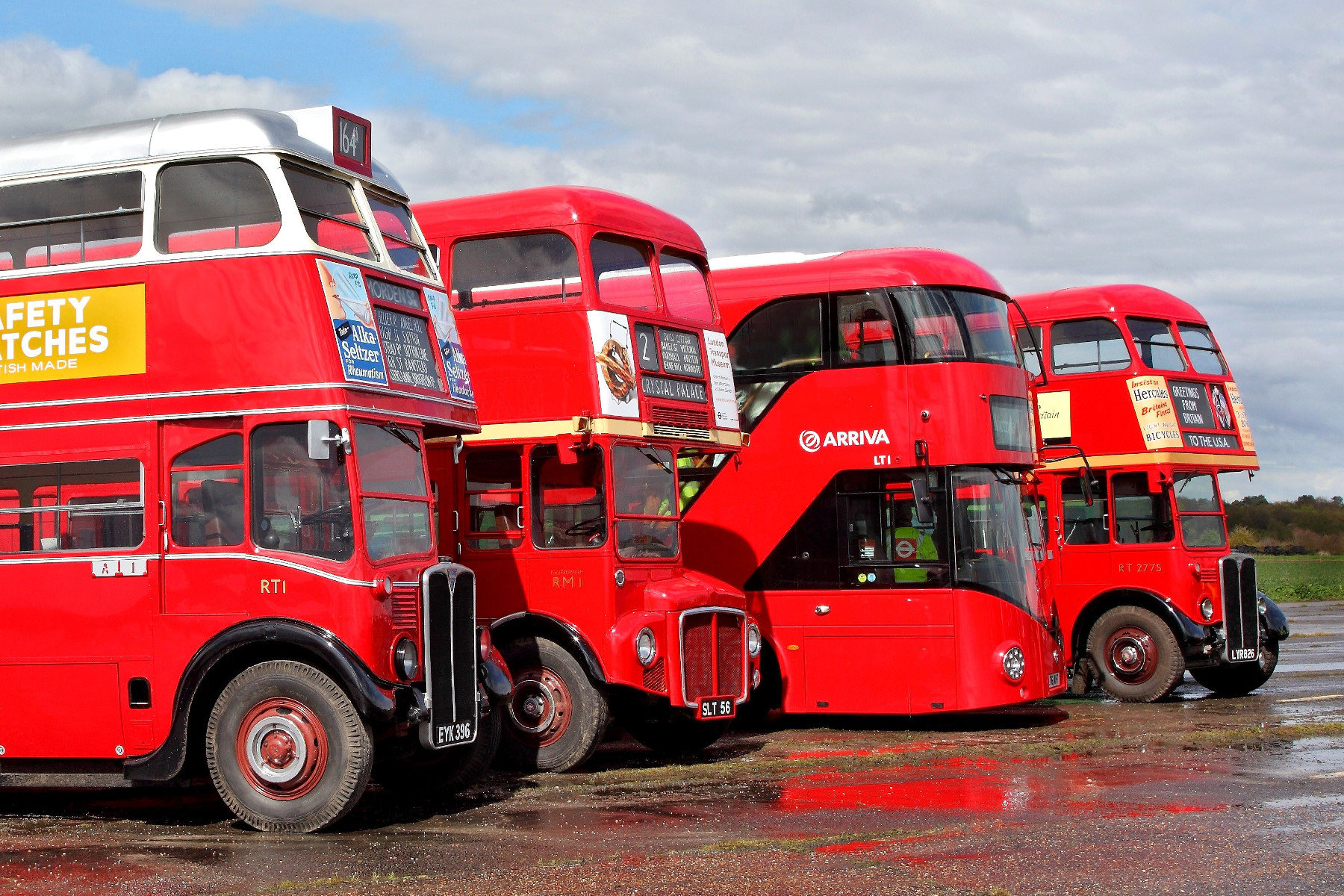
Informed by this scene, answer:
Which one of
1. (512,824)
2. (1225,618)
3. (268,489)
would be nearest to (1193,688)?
(1225,618)

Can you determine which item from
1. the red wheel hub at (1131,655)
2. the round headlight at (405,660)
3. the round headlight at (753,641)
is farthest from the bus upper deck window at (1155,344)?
the round headlight at (405,660)

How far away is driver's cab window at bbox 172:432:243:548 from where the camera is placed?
9.86 m

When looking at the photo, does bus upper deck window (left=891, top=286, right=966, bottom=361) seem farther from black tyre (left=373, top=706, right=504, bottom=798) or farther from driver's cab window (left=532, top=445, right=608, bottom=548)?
black tyre (left=373, top=706, right=504, bottom=798)

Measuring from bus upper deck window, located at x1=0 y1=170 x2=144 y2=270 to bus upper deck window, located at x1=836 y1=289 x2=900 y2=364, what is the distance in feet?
23.0

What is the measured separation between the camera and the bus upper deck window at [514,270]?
1289cm

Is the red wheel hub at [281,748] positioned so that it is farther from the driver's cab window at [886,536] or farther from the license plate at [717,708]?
the driver's cab window at [886,536]

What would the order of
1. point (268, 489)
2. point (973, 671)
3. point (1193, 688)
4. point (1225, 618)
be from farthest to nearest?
point (1193, 688) < point (1225, 618) < point (973, 671) < point (268, 489)

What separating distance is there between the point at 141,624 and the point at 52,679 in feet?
2.32

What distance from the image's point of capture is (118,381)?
10125 millimetres

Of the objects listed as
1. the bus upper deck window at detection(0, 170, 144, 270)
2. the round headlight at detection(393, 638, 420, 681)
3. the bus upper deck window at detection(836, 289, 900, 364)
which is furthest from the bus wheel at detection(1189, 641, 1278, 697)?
the bus upper deck window at detection(0, 170, 144, 270)

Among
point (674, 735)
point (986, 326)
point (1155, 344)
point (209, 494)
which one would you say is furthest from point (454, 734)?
point (1155, 344)

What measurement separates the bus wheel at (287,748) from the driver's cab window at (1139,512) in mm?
10738

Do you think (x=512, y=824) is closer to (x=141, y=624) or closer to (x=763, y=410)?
(x=141, y=624)

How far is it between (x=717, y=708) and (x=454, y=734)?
338cm
